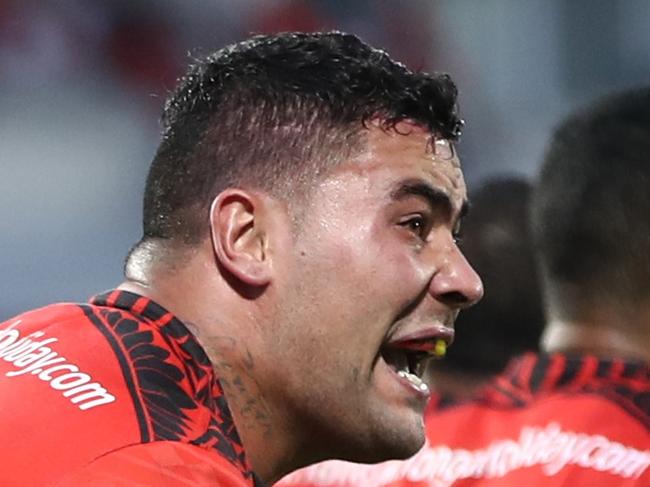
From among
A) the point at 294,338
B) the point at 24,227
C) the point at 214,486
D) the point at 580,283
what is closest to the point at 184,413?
the point at 214,486

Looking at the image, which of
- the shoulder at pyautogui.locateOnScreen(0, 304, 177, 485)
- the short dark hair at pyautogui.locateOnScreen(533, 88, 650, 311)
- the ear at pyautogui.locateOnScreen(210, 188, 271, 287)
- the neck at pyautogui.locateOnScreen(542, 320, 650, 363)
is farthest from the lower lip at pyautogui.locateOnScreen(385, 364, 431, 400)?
the short dark hair at pyautogui.locateOnScreen(533, 88, 650, 311)

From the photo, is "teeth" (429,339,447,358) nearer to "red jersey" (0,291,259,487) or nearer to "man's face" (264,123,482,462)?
"man's face" (264,123,482,462)

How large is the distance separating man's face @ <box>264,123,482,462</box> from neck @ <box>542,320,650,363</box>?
1000mm

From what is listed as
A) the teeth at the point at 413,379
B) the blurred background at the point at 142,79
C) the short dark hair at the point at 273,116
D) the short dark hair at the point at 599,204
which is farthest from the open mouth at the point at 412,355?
the blurred background at the point at 142,79

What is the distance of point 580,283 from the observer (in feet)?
11.6

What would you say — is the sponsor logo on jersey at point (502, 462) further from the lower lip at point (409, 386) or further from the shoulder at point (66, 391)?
the shoulder at point (66, 391)

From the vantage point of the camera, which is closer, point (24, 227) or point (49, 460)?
point (49, 460)

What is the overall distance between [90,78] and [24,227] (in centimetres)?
87

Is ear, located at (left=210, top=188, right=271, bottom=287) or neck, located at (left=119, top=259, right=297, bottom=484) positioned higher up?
ear, located at (left=210, top=188, right=271, bottom=287)

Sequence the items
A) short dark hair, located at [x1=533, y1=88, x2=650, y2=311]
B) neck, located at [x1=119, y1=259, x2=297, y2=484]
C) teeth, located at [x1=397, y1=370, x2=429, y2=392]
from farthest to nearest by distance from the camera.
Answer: short dark hair, located at [x1=533, y1=88, x2=650, y2=311] < teeth, located at [x1=397, y1=370, x2=429, y2=392] < neck, located at [x1=119, y1=259, x2=297, y2=484]

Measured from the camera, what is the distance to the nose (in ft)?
8.09

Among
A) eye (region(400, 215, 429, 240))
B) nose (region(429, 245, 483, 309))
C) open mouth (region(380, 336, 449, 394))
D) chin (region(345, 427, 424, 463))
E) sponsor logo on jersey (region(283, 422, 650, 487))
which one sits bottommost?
sponsor logo on jersey (region(283, 422, 650, 487))

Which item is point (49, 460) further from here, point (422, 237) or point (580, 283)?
point (580, 283)

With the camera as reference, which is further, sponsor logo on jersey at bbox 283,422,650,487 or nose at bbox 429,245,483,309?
sponsor logo on jersey at bbox 283,422,650,487
